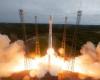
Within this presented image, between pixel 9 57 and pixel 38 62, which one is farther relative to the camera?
pixel 9 57

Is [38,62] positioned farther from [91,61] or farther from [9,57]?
[91,61]

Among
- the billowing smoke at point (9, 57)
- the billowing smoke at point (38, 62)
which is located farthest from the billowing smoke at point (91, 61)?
the billowing smoke at point (9, 57)

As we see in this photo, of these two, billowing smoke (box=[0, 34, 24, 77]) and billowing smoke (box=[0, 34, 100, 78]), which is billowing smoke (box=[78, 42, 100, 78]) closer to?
billowing smoke (box=[0, 34, 100, 78])

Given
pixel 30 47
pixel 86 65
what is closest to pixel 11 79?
pixel 86 65

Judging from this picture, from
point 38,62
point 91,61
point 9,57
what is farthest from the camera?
point 91,61

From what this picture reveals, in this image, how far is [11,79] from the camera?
162ft

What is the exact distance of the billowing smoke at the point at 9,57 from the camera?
49.4 meters

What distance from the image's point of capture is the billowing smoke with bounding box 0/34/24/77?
162 feet

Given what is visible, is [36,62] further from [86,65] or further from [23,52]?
[86,65]

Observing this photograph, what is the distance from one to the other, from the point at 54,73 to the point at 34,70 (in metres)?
3.12

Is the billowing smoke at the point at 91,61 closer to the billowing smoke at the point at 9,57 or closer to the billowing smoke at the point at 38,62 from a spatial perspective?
the billowing smoke at the point at 38,62

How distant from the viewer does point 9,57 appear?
5122 cm

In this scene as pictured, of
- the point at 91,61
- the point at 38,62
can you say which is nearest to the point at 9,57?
the point at 38,62

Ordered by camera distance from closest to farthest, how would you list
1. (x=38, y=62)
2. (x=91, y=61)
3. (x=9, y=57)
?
(x=38, y=62) < (x=9, y=57) < (x=91, y=61)
